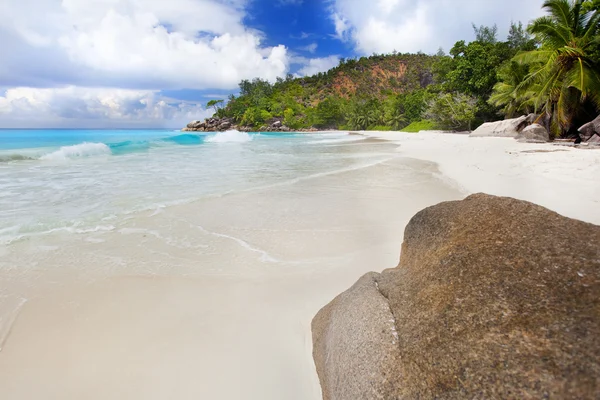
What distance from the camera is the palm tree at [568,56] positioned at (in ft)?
48.5

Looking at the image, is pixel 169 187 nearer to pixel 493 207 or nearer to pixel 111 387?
pixel 111 387

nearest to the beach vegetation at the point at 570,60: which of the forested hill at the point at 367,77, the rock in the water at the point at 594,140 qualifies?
the rock in the water at the point at 594,140

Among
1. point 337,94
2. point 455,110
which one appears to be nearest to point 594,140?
point 455,110

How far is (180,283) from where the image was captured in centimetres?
384

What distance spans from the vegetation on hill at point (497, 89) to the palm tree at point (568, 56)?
0.04 meters

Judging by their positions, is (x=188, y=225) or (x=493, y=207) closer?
(x=493, y=207)

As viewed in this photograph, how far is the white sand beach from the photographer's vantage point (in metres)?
2.46

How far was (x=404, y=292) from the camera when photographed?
2207 mm

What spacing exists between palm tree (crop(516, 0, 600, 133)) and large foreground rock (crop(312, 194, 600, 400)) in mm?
17795

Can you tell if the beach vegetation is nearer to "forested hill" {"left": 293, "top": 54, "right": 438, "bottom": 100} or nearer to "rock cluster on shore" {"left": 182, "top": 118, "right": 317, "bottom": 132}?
"rock cluster on shore" {"left": 182, "top": 118, "right": 317, "bottom": 132}

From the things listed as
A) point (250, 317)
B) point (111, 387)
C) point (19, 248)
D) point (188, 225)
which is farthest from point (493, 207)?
point (19, 248)

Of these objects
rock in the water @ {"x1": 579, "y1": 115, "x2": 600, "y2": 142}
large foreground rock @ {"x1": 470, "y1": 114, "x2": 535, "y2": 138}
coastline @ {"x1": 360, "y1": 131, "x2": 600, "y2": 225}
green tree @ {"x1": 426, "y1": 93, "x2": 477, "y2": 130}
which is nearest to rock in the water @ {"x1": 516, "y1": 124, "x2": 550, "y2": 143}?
large foreground rock @ {"x1": 470, "y1": 114, "x2": 535, "y2": 138}

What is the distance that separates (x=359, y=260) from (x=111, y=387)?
3.13m

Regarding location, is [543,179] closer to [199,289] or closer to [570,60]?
[199,289]
